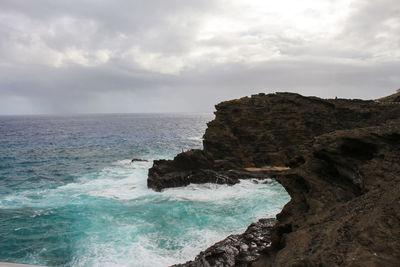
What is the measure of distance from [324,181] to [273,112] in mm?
23894

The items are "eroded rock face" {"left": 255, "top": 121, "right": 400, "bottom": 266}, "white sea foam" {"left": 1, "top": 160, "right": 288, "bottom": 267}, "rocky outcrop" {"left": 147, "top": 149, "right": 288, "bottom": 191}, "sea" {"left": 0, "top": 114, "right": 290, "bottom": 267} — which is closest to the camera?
"eroded rock face" {"left": 255, "top": 121, "right": 400, "bottom": 266}

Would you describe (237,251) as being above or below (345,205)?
below

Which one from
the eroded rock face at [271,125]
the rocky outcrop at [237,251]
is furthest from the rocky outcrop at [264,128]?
the rocky outcrop at [237,251]

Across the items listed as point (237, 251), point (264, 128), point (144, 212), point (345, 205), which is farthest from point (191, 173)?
point (345, 205)

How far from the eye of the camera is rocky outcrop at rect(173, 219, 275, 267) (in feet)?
31.7

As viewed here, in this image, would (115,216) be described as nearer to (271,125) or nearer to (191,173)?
(191,173)

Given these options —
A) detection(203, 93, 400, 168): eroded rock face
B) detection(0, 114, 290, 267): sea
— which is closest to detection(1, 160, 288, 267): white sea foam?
detection(0, 114, 290, 267): sea

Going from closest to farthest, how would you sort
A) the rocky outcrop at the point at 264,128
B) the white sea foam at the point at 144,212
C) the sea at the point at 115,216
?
the white sea foam at the point at 144,212, the sea at the point at 115,216, the rocky outcrop at the point at 264,128

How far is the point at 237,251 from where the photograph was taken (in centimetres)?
1041

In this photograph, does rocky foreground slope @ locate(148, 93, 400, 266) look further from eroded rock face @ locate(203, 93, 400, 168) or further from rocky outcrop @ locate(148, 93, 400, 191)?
eroded rock face @ locate(203, 93, 400, 168)

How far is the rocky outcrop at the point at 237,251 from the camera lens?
9648 mm

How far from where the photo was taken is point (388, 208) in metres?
4.27

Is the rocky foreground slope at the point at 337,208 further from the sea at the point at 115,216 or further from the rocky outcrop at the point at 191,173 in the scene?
the rocky outcrop at the point at 191,173

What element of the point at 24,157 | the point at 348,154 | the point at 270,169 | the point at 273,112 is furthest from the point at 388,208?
the point at 24,157
